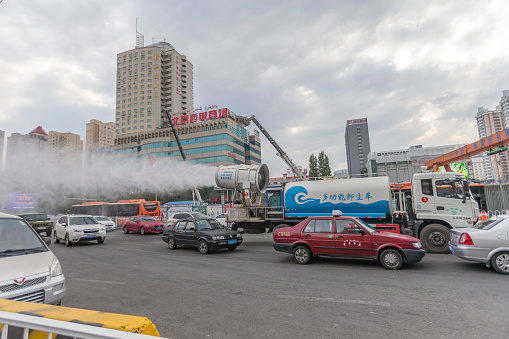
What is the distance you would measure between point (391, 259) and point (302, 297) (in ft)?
12.4

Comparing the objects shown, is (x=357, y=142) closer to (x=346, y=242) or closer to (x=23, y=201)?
(x=23, y=201)

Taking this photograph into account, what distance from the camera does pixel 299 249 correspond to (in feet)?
29.2

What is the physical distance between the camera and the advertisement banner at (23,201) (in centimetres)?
2309

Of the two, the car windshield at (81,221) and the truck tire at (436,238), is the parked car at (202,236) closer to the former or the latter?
the car windshield at (81,221)

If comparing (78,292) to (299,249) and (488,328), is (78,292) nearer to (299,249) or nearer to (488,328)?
(299,249)

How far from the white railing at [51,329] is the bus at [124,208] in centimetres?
2935

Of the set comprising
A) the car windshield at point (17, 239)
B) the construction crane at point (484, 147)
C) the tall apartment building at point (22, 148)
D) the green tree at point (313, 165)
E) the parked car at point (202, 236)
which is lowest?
the parked car at point (202, 236)

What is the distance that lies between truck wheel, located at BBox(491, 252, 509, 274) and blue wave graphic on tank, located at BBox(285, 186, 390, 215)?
Answer: 4474mm

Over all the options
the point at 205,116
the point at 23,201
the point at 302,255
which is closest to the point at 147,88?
the point at 205,116

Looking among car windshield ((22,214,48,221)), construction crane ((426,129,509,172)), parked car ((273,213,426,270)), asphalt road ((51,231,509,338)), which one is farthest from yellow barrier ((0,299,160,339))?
car windshield ((22,214,48,221))

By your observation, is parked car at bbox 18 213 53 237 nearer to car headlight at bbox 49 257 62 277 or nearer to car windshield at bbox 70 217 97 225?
car windshield at bbox 70 217 97 225

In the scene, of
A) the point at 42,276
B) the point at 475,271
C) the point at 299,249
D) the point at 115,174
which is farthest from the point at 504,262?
the point at 115,174

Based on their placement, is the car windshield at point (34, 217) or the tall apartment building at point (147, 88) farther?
the tall apartment building at point (147, 88)

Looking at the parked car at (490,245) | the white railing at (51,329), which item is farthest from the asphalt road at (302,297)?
the white railing at (51,329)
